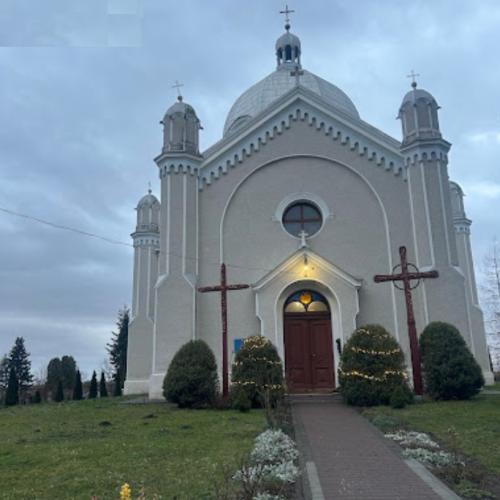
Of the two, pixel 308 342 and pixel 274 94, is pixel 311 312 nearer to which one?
pixel 308 342

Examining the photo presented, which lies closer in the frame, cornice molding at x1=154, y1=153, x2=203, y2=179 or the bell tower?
the bell tower

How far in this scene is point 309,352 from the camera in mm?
16906

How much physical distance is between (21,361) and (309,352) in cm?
3692

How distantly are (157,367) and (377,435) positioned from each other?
9.01m

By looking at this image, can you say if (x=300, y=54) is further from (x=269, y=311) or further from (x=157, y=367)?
(x=157, y=367)

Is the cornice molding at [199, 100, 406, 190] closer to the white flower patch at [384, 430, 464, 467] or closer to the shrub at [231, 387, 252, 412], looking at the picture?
the shrub at [231, 387, 252, 412]

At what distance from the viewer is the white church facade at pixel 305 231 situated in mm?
16641

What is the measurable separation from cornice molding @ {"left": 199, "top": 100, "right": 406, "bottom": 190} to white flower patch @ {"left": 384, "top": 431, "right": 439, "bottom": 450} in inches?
445

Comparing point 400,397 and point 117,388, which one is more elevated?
point 117,388

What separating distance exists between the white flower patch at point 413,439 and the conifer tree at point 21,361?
138 feet

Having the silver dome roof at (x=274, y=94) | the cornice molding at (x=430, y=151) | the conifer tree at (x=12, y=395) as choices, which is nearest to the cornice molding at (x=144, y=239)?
the silver dome roof at (x=274, y=94)

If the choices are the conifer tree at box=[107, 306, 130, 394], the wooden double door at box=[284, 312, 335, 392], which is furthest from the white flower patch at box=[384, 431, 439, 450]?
the conifer tree at box=[107, 306, 130, 394]

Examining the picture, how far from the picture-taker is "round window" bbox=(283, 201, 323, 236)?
1812cm

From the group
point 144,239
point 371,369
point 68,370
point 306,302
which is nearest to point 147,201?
point 144,239
